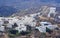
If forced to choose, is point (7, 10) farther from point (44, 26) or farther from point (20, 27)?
point (44, 26)

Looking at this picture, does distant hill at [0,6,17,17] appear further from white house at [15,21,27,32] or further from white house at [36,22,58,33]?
white house at [36,22,58,33]

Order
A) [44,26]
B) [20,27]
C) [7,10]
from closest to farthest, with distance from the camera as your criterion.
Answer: [20,27], [44,26], [7,10]

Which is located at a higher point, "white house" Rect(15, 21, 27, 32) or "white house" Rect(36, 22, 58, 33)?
"white house" Rect(15, 21, 27, 32)

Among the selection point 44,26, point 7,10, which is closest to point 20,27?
point 44,26

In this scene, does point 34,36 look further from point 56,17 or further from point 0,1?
point 0,1

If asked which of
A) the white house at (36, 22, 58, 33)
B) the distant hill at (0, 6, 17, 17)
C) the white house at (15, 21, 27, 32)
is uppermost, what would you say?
the distant hill at (0, 6, 17, 17)

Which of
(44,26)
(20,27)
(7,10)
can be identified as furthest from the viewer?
(7,10)

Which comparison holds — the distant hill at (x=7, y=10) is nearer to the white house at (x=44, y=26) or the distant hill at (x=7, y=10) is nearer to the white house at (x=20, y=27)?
the white house at (x=20, y=27)

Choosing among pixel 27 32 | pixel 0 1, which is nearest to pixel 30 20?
pixel 27 32

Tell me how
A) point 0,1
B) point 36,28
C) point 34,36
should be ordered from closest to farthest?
1. point 34,36
2. point 36,28
3. point 0,1

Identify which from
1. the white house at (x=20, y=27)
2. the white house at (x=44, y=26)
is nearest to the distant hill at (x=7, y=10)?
the white house at (x=20, y=27)

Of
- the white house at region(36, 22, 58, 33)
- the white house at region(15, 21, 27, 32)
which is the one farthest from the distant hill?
the white house at region(36, 22, 58, 33)
